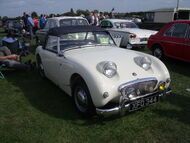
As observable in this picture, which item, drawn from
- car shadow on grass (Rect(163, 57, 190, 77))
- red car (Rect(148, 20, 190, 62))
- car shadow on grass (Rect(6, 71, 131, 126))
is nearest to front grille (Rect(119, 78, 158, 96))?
car shadow on grass (Rect(6, 71, 131, 126))

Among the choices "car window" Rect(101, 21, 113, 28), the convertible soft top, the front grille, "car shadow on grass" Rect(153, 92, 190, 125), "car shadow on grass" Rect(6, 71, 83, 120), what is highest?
the convertible soft top

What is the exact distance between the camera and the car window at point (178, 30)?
6.25 meters

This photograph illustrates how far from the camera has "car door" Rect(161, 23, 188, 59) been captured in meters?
6.26

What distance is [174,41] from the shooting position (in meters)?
6.49

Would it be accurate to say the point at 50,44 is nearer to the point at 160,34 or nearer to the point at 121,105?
the point at 121,105

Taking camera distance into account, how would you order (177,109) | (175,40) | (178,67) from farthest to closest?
(178,67), (175,40), (177,109)

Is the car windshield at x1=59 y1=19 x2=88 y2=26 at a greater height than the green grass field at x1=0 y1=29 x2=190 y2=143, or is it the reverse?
the car windshield at x1=59 y1=19 x2=88 y2=26

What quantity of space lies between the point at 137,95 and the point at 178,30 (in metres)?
4.19

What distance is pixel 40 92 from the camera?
4.86 meters

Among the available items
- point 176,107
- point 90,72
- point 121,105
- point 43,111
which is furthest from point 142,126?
point 43,111

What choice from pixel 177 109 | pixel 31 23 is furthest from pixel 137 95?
pixel 31 23

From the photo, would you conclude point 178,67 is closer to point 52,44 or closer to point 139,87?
point 139,87

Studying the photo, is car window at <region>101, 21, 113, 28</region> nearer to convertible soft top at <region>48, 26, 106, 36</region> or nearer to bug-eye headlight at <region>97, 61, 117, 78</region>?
convertible soft top at <region>48, 26, 106, 36</region>

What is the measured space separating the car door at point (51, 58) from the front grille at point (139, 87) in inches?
66.3
